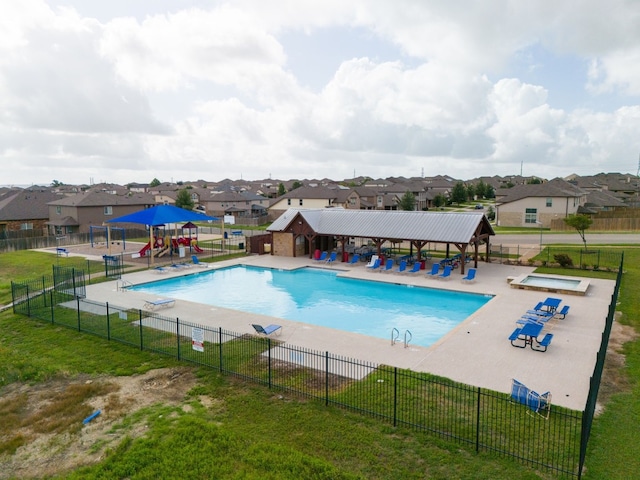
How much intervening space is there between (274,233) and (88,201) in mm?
29834

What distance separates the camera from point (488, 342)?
53.9ft

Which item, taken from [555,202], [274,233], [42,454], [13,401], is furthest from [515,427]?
[555,202]

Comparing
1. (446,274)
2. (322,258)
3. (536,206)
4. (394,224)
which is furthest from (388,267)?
(536,206)

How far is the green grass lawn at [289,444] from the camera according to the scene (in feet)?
29.5

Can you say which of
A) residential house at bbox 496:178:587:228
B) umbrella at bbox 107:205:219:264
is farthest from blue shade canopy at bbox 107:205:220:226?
residential house at bbox 496:178:587:228

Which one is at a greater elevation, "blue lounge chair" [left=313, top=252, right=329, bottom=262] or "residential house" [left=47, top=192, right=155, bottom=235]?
"residential house" [left=47, top=192, right=155, bottom=235]

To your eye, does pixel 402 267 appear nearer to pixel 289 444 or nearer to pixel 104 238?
pixel 289 444

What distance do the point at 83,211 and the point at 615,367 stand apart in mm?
55766

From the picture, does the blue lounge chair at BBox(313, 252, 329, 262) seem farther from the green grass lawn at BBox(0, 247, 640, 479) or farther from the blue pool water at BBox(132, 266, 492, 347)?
the green grass lawn at BBox(0, 247, 640, 479)

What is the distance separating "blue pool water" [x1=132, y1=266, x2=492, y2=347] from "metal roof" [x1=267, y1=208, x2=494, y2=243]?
14.7 feet

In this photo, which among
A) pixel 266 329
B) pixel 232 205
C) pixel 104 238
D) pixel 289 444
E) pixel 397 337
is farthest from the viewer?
pixel 232 205

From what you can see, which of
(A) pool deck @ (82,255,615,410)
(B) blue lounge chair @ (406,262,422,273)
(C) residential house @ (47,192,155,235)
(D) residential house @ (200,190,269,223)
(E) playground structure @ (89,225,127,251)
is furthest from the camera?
(D) residential house @ (200,190,269,223)

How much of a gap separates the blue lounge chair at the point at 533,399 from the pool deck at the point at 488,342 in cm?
80

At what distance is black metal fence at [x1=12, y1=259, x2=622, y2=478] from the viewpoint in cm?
963
